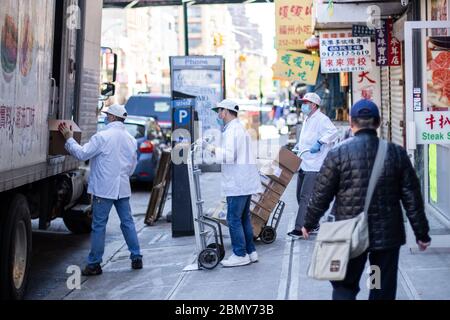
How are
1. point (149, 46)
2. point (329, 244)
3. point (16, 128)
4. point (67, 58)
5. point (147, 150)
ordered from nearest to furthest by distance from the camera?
point (329, 244)
point (16, 128)
point (67, 58)
point (147, 150)
point (149, 46)

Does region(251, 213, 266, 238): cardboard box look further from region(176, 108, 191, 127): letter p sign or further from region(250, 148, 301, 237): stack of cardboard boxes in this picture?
Answer: region(176, 108, 191, 127): letter p sign

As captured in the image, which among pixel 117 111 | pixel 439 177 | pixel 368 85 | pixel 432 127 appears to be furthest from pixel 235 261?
pixel 368 85

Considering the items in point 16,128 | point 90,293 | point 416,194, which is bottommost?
point 90,293

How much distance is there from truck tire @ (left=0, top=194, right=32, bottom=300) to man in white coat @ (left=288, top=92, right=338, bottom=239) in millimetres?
3750

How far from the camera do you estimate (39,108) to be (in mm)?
7387

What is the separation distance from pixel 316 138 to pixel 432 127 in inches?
69.3

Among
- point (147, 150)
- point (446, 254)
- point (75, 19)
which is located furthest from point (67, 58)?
point (147, 150)

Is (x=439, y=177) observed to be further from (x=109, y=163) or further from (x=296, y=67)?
(x=296, y=67)

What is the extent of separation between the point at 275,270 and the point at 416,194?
3.07m

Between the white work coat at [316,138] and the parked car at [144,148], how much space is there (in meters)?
6.82

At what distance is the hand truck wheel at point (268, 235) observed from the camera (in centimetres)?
948

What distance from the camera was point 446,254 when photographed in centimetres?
832

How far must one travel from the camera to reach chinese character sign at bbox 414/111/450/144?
826 cm

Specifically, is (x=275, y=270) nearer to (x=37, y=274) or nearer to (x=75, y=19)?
(x=37, y=274)
